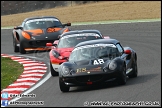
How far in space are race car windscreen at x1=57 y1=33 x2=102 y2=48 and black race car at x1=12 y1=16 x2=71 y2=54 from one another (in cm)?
490

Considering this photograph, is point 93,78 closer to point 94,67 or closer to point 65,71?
point 94,67

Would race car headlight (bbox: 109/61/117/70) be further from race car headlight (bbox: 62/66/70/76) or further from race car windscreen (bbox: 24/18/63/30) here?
race car windscreen (bbox: 24/18/63/30)

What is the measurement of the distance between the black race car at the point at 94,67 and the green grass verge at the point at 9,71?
1.95 metres

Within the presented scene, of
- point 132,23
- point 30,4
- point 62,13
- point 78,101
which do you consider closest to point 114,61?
point 78,101

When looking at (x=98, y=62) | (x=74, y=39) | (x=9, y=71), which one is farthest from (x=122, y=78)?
(x=9, y=71)

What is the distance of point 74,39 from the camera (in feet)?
55.6

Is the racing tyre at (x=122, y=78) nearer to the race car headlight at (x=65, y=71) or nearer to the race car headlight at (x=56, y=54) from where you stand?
the race car headlight at (x=65, y=71)

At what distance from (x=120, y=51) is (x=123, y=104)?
3.83 meters

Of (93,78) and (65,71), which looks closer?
(93,78)

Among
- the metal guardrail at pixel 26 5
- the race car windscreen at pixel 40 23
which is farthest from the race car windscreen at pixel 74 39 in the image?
the metal guardrail at pixel 26 5

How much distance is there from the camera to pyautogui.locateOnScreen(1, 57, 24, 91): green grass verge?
48.6 ft

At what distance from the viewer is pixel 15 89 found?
13.3 m

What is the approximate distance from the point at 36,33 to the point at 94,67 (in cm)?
1041

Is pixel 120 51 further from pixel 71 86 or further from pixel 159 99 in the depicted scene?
pixel 159 99
